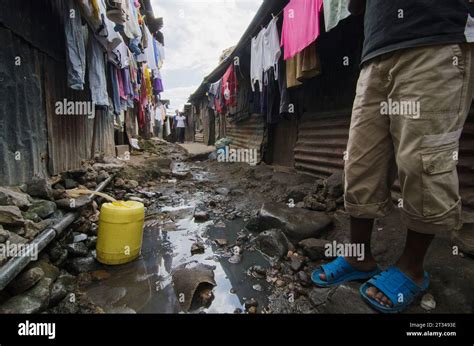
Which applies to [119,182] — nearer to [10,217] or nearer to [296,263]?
[10,217]

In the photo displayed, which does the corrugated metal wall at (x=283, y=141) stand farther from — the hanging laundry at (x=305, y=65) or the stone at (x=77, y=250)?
the stone at (x=77, y=250)

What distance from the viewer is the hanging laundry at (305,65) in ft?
13.2

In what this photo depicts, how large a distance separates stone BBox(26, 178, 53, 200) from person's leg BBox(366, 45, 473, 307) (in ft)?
12.1

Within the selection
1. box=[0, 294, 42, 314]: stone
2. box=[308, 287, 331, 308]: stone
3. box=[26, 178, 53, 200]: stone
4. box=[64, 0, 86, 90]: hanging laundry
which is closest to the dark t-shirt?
box=[308, 287, 331, 308]: stone

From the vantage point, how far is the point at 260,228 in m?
3.33

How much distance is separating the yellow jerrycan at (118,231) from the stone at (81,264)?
0.07m

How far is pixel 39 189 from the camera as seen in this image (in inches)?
112

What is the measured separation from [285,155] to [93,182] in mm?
4985

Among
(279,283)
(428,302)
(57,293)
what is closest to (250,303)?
(279,283)

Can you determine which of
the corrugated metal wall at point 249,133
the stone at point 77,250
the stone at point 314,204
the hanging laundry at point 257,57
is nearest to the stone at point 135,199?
the stone at point 77,250

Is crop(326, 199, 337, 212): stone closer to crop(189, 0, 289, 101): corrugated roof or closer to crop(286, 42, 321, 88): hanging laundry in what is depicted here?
crop(286, 42, 321, 88): hanging laundry

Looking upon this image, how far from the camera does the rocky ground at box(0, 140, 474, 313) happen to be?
1.74 meters
